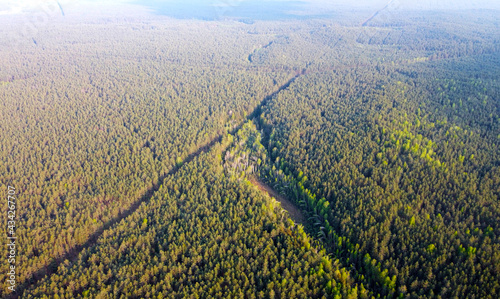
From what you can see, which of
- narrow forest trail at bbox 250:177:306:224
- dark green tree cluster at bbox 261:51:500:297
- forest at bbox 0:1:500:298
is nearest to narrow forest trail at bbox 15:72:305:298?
forest at bbox 0:1:500:298

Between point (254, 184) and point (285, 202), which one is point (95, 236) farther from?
point (285, 202)

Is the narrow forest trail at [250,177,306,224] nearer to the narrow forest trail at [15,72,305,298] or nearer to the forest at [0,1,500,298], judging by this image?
the forest at [0,1,500,298]

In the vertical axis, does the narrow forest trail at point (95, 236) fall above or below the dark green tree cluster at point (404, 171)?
below

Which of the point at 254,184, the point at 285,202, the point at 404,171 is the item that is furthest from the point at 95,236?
the point at 404,171

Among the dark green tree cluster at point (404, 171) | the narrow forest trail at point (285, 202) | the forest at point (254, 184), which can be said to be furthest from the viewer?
the narrow forest trail at point (285, 202)

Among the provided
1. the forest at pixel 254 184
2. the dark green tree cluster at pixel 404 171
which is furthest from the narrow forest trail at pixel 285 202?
the dark green tree cluster at pixel 404 171

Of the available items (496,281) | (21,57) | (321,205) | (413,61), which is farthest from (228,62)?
(496,281)

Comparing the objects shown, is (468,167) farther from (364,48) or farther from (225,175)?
(364,48)

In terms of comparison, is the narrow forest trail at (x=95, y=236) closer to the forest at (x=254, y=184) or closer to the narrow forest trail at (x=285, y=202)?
the forest at (x=254, y=184)
